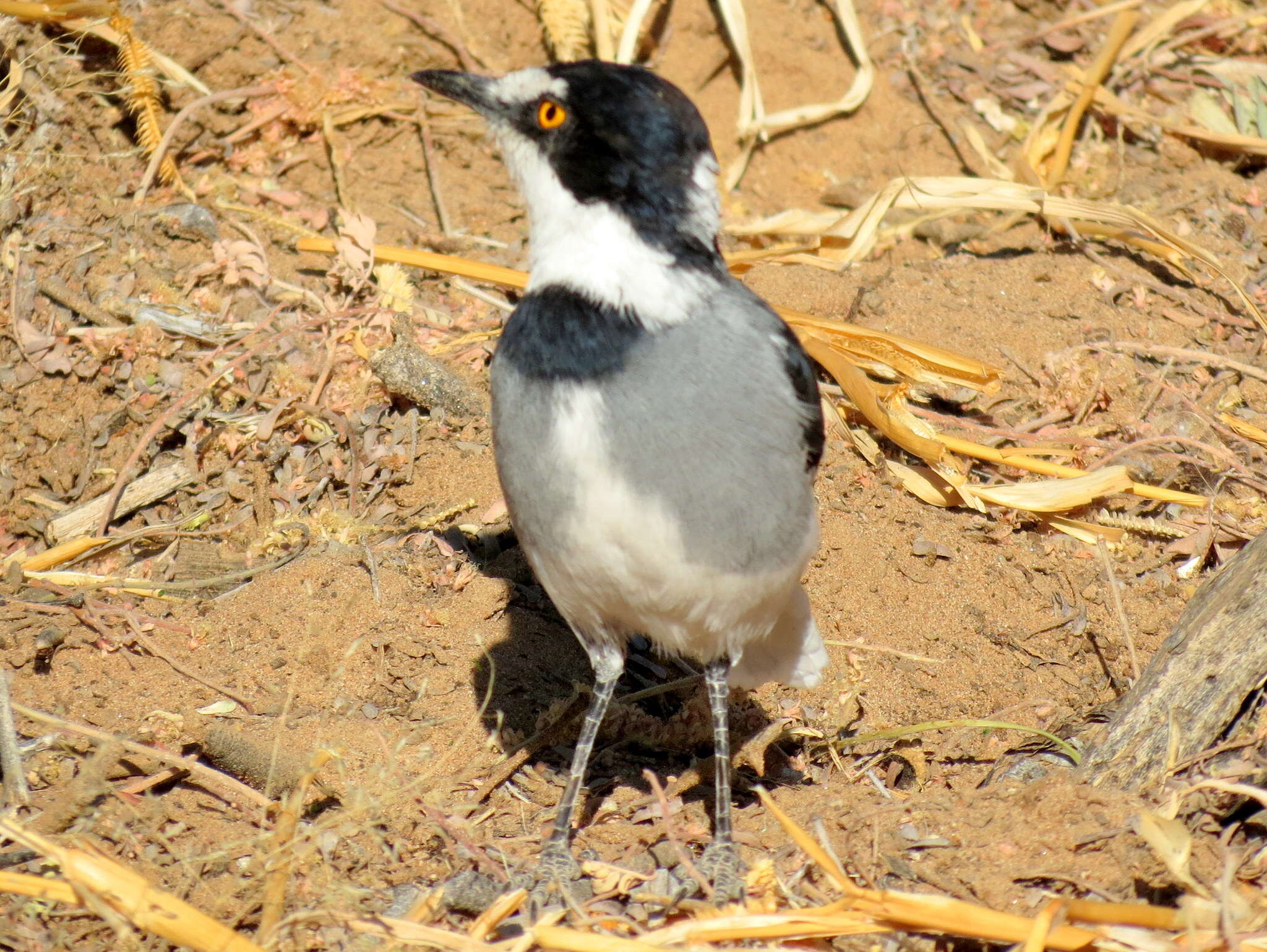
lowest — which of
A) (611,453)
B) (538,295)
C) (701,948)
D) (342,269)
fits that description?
(701,948)

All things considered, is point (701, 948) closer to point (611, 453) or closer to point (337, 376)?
point (611, 453)

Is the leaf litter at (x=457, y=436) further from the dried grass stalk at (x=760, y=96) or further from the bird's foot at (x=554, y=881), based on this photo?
the bird's foot at (x=554, y=881)

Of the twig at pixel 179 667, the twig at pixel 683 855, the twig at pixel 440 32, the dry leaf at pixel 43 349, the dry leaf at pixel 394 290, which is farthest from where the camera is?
the twig at pixel 440 32

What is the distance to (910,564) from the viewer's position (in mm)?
5316

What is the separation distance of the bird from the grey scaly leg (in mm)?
11

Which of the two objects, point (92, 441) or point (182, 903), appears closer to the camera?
point (182, 903)

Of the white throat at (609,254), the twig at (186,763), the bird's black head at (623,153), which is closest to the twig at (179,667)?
the twig at (186,763)

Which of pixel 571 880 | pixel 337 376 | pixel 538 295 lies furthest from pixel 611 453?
pixel 337 376

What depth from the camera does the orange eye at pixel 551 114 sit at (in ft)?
12.9

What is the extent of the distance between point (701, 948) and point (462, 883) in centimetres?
79

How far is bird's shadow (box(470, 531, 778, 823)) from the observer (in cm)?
479

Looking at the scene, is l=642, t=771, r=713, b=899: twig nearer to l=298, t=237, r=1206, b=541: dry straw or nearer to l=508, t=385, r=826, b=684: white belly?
l=508, t=385, r=826, b=684: white belly

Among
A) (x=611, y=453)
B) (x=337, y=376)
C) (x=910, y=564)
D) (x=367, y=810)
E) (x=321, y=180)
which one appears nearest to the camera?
(x=611, y=453)

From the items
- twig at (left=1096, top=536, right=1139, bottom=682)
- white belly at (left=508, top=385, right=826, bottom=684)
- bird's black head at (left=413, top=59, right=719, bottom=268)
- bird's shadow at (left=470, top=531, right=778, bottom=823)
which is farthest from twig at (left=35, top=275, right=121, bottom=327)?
twig at (left=1096, top=536, right=1139, bottom=682)
